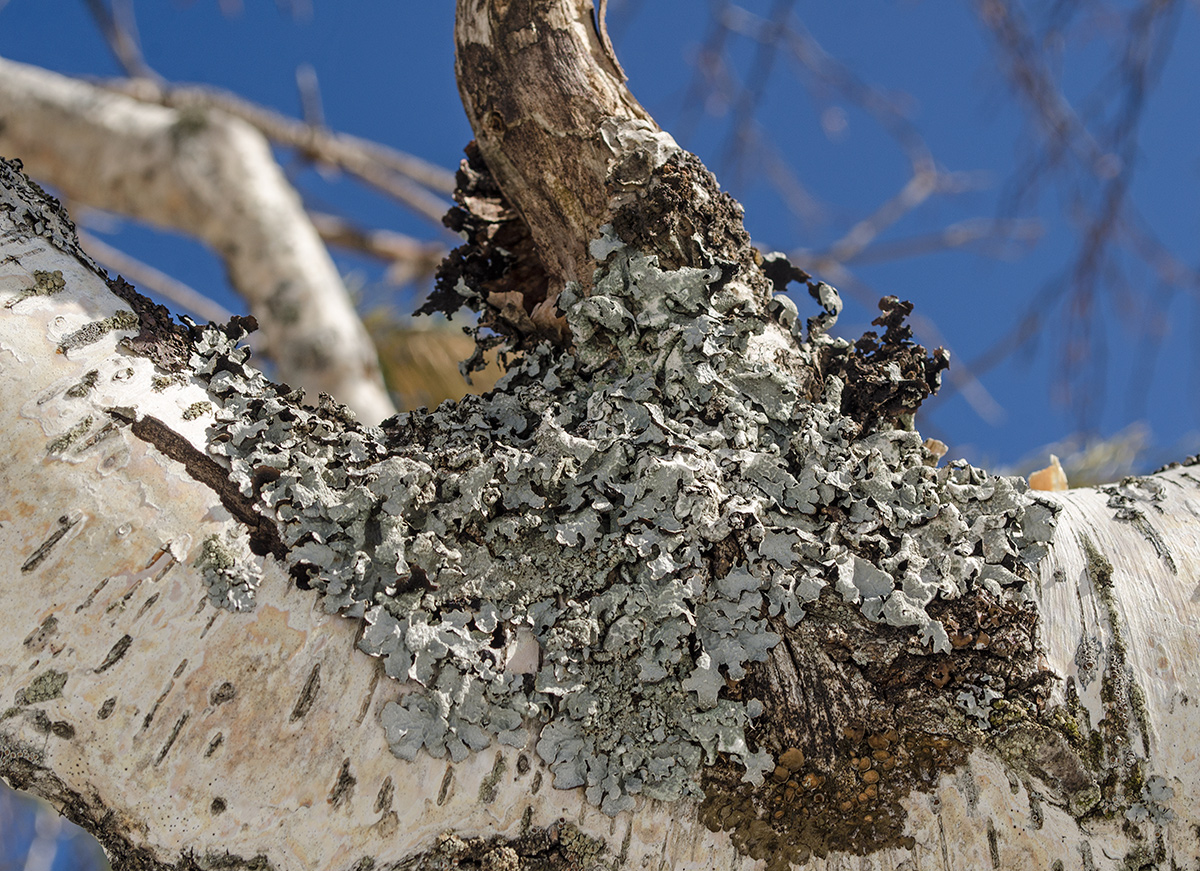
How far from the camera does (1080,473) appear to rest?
2.31m

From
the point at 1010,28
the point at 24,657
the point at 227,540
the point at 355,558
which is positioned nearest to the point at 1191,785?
the point at 355,558

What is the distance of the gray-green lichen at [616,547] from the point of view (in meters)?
0.78

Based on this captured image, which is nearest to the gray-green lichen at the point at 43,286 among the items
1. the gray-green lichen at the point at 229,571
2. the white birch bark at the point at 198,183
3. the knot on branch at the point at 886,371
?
the gray-green lichen at the point at 229,571

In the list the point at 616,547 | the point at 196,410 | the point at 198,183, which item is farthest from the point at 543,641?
the point at 198,183

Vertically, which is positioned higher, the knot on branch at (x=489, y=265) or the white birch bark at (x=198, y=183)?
the white birch bark at (x=198, y=183)

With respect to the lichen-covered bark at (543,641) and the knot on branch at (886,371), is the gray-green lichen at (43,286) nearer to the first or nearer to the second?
the lichen-covered bark at (543,641)

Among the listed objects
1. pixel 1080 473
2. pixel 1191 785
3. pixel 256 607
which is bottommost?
pixel 256 607

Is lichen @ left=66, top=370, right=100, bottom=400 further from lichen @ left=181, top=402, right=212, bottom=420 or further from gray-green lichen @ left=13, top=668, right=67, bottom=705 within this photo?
gray-green lichen @ left=13, top=668, right=67, bottom=705

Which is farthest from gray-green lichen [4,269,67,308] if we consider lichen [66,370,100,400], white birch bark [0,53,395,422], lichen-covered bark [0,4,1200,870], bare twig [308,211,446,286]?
bare twig [308,211,446,286]

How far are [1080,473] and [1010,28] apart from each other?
125 cm

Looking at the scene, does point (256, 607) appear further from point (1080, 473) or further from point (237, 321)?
point (1080, 473)

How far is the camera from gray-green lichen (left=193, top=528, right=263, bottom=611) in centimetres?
77

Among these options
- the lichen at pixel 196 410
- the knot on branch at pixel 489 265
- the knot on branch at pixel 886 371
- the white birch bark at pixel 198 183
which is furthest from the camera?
the white birch bark at pixel 198 183

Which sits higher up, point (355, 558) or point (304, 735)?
point (355, 558)
